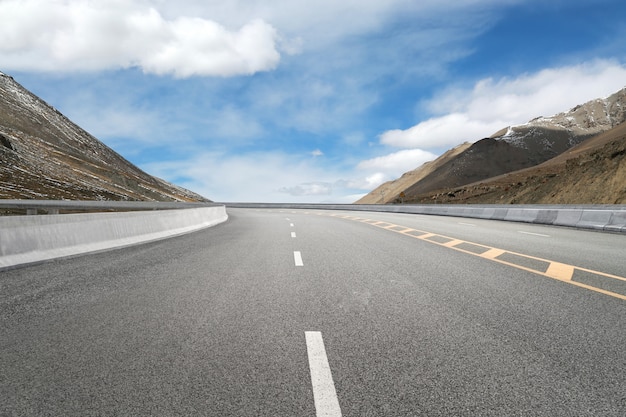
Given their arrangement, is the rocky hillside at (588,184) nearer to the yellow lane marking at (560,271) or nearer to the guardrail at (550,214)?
the guardrail at (550,214)

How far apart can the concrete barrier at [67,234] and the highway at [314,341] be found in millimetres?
Result: 623

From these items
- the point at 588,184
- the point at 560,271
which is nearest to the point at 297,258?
the point at 560,271

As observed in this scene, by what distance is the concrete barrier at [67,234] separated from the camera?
8617 millimetres

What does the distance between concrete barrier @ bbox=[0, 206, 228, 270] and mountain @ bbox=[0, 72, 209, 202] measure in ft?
300

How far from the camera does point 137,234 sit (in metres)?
13.5

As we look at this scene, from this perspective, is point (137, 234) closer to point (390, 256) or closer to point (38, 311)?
point (390, 256)

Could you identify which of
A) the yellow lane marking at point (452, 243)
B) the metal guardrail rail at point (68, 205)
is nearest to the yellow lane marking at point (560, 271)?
the yellow lane marking at point (452, 243)

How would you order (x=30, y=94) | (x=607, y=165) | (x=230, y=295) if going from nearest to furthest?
(x=230, y=295)
(x=607, y=165)
(x=30, y=94)

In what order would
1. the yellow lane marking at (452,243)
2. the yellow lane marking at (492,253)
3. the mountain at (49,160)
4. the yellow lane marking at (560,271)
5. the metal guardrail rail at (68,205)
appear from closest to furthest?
1. the yellow lane marking at (560,271)
2. the yellow lane marking at (492,253)
3. the yellow lane marking at (452,243)
4. the metal guardrail rail at (68,205)
5. the mountain at (49,160)

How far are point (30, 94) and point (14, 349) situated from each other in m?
229

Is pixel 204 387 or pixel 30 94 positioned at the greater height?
pixel 30 94

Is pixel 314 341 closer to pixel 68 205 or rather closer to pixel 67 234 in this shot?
pixel 67 234

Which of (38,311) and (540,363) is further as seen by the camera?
(38,311)

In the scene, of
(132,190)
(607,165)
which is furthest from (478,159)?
(607,165)
